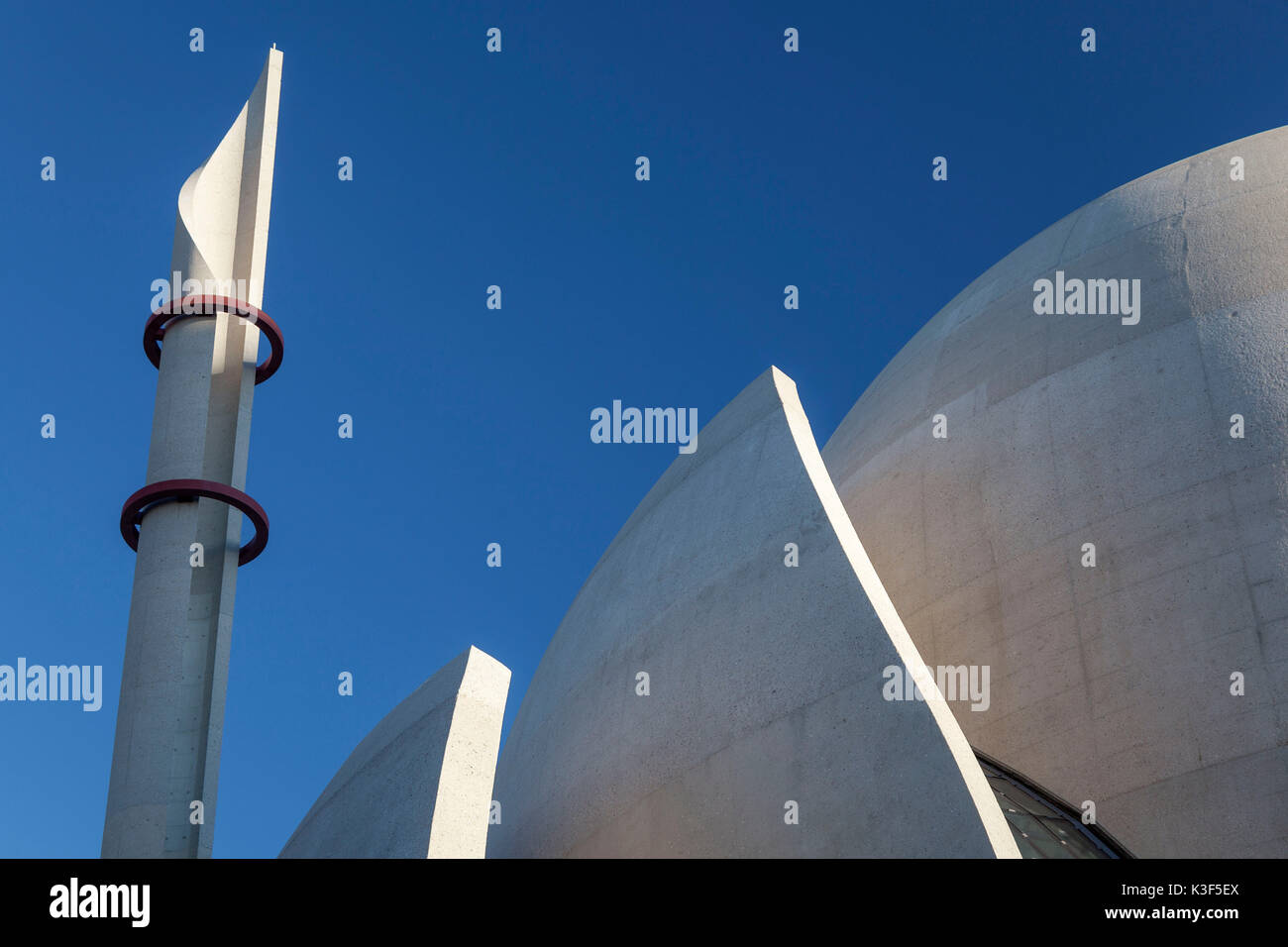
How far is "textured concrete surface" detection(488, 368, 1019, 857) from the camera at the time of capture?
389 inches

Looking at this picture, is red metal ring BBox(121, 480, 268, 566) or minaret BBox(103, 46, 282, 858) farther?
red metal ring BBox(121, 480, 268, 566)

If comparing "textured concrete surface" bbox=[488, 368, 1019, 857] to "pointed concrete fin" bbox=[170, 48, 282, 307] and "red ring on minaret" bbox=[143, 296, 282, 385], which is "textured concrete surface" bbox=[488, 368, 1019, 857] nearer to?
"red ring on minaret" bbox=[143, 296, 282, 385]

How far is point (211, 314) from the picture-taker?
15062 mm

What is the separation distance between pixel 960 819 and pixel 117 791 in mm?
7822

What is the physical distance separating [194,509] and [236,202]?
4.14m

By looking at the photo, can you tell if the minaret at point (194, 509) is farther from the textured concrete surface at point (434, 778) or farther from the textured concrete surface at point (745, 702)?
the textured concrete surface at point (745, 702)

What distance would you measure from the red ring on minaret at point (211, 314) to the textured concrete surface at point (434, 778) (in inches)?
171

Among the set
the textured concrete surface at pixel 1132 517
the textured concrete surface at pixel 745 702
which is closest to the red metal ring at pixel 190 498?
the textured concrete surface at pixel 745 702

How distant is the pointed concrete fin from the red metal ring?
2451mm

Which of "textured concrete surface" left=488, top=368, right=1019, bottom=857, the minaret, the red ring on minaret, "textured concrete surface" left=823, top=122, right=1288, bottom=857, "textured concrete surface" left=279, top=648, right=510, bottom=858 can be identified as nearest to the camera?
"textured concrete surface" left=488, top=368, right=1019, bottom=857

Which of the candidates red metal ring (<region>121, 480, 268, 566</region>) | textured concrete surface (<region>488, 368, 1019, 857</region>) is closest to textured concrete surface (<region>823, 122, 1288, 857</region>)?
textured concrete surface (<region>488, 368, 1019, 857</region>)

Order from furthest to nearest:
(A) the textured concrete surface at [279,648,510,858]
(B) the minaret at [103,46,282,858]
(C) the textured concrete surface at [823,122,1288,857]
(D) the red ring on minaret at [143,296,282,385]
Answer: (D) the red ring on minaret at [143,296,282,385]
(B) the minaret at [103,46,282,858]
(C) the textured concrete surface at [823,122,1288,857]
(A) the textured concrete surface at [279,648,510,858]

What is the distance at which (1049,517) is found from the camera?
1447cm

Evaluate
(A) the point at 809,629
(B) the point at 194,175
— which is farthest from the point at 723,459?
(B) the point at 194,175
